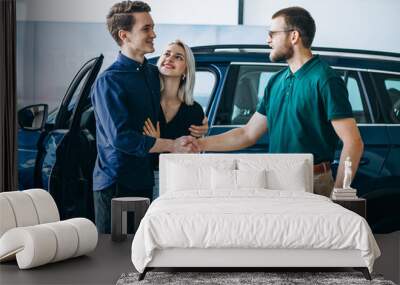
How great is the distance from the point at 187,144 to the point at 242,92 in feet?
2.71

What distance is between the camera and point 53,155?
819 centimetres

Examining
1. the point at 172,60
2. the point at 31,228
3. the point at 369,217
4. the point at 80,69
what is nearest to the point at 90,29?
the point at 80,69

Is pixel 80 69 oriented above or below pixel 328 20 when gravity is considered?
below

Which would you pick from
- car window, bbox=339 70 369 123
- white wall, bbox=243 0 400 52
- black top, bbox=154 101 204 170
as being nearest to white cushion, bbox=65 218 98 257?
black top, bbox=154 101 204 170

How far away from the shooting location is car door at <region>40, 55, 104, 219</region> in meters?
8.16

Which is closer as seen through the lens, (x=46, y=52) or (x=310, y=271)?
(x=310, y=271)

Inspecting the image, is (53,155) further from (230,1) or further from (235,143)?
(230,1)

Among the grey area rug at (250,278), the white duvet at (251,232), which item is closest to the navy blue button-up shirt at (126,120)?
the grey area rug at (250,278)

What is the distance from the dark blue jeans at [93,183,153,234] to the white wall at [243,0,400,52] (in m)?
2.30

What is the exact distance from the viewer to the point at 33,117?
8281mm

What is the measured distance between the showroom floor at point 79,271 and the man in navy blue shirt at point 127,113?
120 cm

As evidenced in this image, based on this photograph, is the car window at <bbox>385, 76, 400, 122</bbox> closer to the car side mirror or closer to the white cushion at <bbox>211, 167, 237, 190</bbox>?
the white cushion at <bbox>211, 167, 237, 190</bbox>

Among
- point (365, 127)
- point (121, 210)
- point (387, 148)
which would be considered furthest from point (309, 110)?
point (121, 210)

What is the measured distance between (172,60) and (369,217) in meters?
2.76
